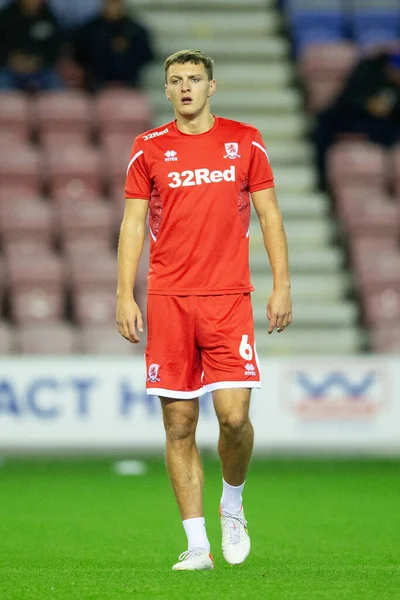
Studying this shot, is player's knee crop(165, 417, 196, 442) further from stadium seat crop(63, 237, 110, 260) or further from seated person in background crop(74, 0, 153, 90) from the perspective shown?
seated person in background crop(74, 0, 153, 90)

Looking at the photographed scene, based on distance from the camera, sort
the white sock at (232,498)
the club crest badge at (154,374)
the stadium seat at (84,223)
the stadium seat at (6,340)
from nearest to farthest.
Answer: the club crest badge at (154,374)
the white sock at (232,498)
the stadium seat at (6,340)
the stadium seat at (84,223)

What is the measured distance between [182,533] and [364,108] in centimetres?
792

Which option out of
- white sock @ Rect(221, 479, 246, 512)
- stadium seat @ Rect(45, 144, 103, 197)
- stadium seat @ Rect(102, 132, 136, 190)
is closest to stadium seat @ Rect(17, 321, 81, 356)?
stadium seat @ Rect(45, 144, 103, 197)

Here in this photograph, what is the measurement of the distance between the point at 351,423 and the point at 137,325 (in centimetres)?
605

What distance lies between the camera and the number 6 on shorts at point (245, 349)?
5.48 m

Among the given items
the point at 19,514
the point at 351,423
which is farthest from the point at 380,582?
the point at 351,423

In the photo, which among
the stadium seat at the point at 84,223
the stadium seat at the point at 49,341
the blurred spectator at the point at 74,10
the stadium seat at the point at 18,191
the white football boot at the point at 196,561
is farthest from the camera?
the blurred spectator at the point at 74,10

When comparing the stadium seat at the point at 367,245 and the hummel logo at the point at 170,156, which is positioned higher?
the hummel logo at the point at 170,156

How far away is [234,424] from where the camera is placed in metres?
5.46

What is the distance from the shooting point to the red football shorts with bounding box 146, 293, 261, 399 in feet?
17.9

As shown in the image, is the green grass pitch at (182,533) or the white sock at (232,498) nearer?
the green grass pitch at (182,533)

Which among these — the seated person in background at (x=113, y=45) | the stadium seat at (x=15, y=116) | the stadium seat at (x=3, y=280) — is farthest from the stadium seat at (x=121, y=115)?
the stadium seat at (x=3, y=280)

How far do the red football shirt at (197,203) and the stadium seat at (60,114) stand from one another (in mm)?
8623

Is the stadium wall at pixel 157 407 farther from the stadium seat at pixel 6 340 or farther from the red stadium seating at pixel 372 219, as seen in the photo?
the red stadium seating at pixel 372 219
